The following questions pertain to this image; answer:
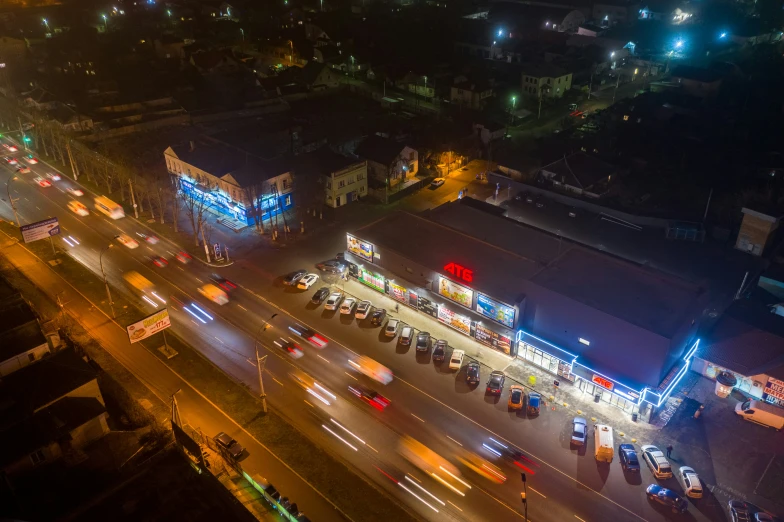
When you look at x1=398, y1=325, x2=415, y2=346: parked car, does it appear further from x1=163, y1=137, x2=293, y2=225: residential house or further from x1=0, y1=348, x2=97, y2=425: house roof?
x1=163, y1=137, x2=293, y2=225: residential house

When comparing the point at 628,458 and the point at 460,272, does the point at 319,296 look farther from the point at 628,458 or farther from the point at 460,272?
the point at 628,458

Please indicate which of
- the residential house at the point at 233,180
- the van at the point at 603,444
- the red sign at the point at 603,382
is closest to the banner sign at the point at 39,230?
the residential house at the point at 233,180

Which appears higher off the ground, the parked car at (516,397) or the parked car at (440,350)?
the parked car at (440,350)

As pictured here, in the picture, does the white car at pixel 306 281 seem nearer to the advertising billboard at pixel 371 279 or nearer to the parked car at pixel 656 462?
the advertising billboard at pixel 371 279

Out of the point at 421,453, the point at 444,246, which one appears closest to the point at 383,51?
the point at 444,246

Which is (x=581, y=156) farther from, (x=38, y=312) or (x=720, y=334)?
(x=38, y=312)

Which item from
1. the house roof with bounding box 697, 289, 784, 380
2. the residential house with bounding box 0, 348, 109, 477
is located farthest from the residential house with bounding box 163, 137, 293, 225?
the house roof with bounding box 697, 289, 784, 380

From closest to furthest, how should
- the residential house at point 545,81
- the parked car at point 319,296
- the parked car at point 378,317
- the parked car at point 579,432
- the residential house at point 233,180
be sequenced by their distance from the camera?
the parked car at point 579,432, the parked car at point 378,317, the parked car at point 319,296, the residential house at point 233,180, the residential house at point 545,81
